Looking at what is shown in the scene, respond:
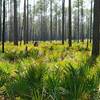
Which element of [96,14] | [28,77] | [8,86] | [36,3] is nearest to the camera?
[8,86]

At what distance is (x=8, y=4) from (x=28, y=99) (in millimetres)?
51727

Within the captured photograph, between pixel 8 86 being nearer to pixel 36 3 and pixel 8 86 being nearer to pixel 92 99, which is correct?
pixel 92 99

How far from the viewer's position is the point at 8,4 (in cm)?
5675

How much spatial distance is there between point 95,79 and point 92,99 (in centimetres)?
57

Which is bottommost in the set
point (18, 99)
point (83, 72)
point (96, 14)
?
point (18, 99)

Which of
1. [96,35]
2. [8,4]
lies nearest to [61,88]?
[96,35]

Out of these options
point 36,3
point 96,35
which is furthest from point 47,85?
point 36,3

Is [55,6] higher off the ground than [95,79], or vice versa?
[55,6]

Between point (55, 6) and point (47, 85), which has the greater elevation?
point (55, 6)

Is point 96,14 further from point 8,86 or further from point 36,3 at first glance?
point 36,3

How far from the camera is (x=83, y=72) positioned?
710cm

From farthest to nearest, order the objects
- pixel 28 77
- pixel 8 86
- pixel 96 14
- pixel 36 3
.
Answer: pixel 36 3
pixel 96 14
pixel 28 77
pixel 8 86

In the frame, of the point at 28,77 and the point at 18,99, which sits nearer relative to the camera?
the point at 18,99

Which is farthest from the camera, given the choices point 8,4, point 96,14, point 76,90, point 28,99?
point 8,4
